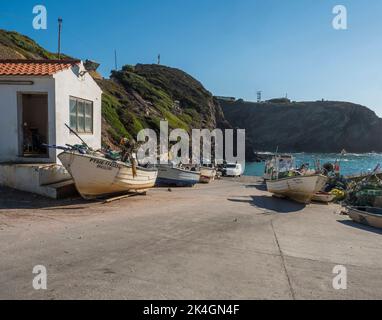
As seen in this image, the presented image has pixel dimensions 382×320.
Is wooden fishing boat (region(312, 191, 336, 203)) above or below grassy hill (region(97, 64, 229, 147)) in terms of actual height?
below

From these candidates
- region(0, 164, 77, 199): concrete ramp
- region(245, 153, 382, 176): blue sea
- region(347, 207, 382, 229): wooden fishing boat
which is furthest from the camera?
region(245, 153, 382, 176): blue sea

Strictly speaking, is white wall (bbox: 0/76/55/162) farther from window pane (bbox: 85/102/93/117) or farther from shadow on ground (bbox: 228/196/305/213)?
shadow on ground (bbox: 228/196/305/213)

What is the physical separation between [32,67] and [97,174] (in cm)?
573

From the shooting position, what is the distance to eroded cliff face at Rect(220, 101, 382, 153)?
166m

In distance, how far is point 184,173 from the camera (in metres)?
25.4

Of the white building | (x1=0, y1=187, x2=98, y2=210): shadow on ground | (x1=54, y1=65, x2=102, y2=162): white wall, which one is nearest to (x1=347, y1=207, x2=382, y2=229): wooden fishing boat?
(x1=0, y1=187, x2=98, y2=210): shadow on ground

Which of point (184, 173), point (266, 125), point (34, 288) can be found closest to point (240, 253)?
point (34, 288)

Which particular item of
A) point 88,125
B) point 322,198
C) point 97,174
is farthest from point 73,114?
point 322,198

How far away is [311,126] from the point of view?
16925cm

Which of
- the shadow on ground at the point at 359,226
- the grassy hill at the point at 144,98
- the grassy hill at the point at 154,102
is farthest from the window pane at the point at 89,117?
the grassy hill at the point at 154,102

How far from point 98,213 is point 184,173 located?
14010 millimetres

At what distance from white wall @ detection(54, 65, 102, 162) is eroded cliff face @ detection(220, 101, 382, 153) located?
148 meters

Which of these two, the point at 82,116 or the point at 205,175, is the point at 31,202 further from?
the point at 205,175
